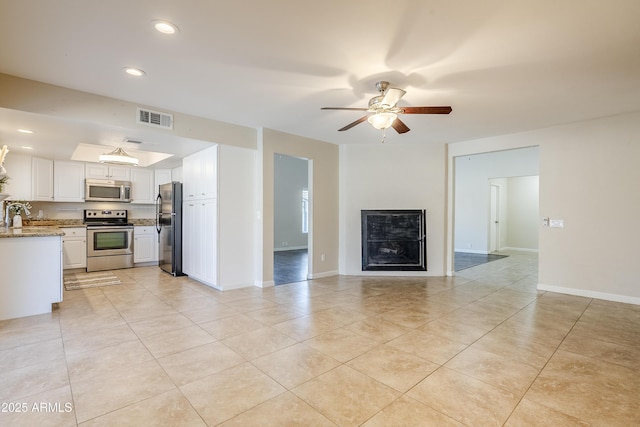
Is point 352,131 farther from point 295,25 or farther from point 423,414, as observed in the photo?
point 423,414

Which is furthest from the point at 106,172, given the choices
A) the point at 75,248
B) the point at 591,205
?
the point at 591,205

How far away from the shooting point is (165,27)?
2229mm

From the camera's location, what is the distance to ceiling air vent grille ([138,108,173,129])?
379 cm

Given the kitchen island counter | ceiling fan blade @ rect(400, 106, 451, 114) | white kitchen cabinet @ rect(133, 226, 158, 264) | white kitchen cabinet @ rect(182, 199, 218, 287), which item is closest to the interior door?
ceiling fan blade @ rect(400, 106, 451, 114)

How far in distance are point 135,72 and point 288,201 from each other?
7480mm

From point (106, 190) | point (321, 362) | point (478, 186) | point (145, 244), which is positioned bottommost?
point (321, 362)

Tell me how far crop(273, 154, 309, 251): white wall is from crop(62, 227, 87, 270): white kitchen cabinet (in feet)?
16.5

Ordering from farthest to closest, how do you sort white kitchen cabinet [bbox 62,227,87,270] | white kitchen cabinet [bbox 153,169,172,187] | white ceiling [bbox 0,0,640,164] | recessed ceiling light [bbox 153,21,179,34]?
white kitchen cabinet [bbox 153,169,172,187] < white kitchen cabinet [bbox 62,227,87,270] < recessed ceiling light [bbox 153,21,179,34] < white ceiling [bbox 0,0,640,164]

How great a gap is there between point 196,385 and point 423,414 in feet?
4.85

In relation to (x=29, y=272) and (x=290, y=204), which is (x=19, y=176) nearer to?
(x=29, y=272)

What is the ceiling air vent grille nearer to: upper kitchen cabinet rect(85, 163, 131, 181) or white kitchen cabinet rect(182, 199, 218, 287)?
white kitchen cabinet rect(182, 199, 218, 287)

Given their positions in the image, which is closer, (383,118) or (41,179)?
(383,118)

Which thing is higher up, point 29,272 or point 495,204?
point 495,204

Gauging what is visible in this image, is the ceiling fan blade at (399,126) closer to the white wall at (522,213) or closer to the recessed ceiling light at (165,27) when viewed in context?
the recessed ceiling light at (165,27)
